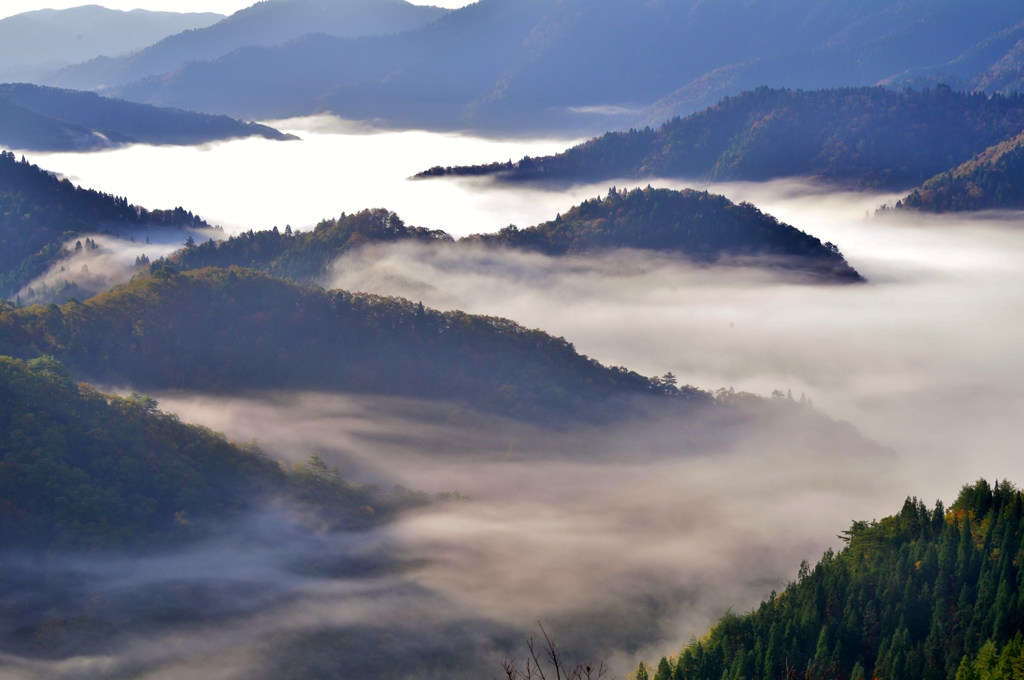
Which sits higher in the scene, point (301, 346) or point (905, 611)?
point (301, 346)

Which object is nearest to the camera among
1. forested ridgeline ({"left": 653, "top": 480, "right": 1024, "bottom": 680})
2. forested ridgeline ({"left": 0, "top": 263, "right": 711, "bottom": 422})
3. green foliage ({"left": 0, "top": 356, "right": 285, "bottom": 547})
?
forested ridgeline ({"left": 653, "top": 480, "right": 1024, "bottom": 680})

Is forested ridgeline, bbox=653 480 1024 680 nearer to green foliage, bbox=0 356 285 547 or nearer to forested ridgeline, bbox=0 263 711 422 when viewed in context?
green foliage, bbox=0 356 285 547

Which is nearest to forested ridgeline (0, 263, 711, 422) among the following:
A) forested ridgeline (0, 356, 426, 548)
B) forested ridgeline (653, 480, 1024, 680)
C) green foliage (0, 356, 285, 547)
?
forested ridgeline (0, 356, 426, 548)

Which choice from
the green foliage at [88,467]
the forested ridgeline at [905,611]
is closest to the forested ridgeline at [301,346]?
the green foliage at [88,467]

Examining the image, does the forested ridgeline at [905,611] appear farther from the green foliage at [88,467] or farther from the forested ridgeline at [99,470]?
the green foliage at [88,467]

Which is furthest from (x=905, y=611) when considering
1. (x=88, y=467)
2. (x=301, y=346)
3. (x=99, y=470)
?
(x=301, y=346)

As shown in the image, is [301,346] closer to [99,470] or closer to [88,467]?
[99,470]

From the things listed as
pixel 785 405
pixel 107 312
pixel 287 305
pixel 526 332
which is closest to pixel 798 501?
pixel 785 405
